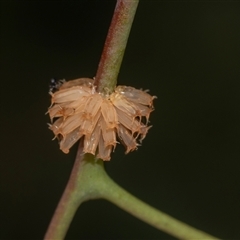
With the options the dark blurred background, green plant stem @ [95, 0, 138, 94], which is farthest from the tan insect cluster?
the dark blurred background

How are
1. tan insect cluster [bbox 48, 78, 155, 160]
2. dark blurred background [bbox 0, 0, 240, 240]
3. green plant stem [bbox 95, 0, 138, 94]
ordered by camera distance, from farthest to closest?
dark blurred background [bbox 0, 0, 240, 240] < tan insect cluster [bbox 48, 78, 155, 160] < green plant stem [bbox 95, 0, 138, 94]

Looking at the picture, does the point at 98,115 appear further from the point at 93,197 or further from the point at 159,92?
the point at 159,92

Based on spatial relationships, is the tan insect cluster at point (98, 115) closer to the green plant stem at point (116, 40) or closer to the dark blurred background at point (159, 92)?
the green plant stem at point (116, 40)

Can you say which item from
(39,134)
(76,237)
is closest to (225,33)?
(39,134)

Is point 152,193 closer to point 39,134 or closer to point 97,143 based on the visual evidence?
point 39,134

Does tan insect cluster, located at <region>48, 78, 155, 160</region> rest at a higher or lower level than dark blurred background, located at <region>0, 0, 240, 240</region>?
lower

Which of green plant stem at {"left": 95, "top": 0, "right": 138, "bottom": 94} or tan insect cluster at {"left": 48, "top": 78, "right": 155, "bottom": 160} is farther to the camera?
tan insect cluster at {"left": 48, "top": 78, "right": 155, "bottom": 160}

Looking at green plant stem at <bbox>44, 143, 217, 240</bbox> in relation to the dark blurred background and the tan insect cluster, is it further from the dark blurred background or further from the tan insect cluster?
the dark blurred background
